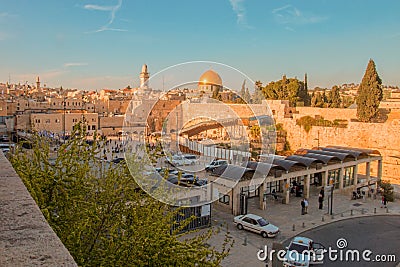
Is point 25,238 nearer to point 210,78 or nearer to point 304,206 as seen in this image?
point 210,78

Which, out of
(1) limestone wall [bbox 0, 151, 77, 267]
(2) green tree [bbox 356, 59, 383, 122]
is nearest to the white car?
(1) limestone wall [bbox 0, 151, 77, 267]

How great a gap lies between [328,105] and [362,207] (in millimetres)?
30152

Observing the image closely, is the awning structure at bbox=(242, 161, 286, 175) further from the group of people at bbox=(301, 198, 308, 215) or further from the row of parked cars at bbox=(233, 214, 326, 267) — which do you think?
the row of parked cars at bbox=(233, 214, 326, 267)

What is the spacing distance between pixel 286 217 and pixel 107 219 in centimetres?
989

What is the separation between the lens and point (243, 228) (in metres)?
11.4

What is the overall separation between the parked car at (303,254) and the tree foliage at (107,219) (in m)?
5.43

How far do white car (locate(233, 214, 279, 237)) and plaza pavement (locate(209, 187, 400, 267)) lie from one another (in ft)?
0.50

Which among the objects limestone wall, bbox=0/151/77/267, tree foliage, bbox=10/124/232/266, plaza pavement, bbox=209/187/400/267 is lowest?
plaza pavement, bbox=209/187/400/267

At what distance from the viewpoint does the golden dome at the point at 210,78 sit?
261 inches

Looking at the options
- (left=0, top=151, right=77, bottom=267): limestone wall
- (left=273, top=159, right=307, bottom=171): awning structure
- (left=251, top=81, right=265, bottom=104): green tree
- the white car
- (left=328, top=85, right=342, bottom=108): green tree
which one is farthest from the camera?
(left=328, top=85, right=342, bottom=108): green tree

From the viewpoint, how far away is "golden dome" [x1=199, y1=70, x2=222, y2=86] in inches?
261

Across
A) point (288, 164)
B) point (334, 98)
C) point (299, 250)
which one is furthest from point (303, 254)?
point (334, 98)

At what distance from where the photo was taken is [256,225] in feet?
36.3

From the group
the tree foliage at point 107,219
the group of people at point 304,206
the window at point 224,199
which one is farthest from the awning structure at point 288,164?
the tree foliage at point 107,219
